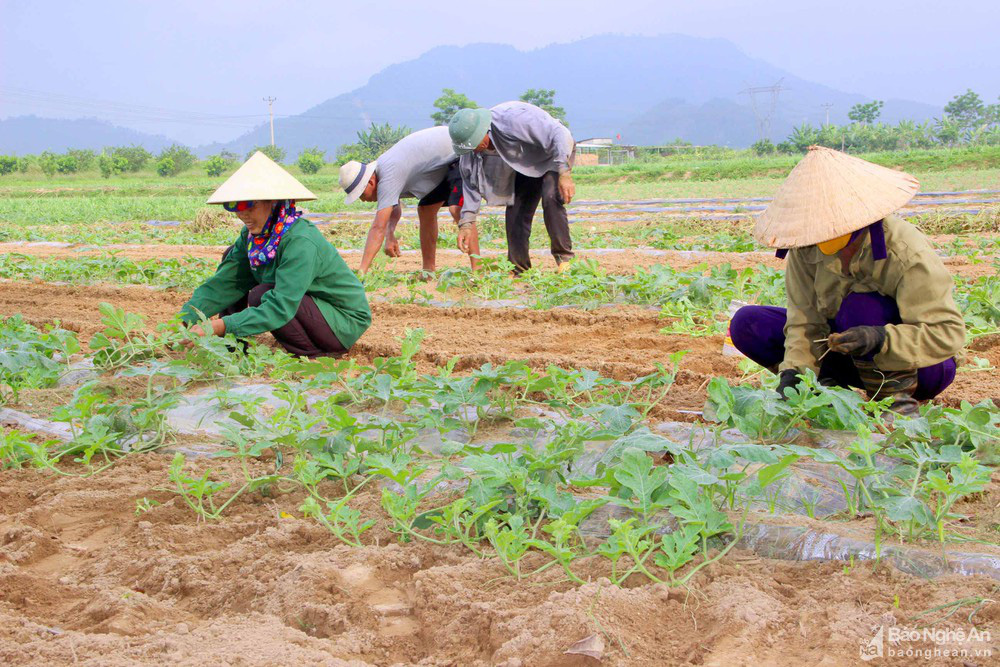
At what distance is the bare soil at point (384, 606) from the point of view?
1592mm

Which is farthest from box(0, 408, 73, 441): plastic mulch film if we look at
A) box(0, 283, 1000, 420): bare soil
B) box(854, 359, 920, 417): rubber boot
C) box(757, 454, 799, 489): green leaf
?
box(854, 359, 920, 417): rubber boot

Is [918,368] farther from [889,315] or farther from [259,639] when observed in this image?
[259,639]

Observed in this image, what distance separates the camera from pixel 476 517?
199cm

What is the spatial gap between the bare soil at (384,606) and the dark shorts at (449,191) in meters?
4.56

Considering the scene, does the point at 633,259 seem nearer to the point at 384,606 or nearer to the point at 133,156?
the point at 384,606

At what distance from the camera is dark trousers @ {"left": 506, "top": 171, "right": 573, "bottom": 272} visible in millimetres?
6277

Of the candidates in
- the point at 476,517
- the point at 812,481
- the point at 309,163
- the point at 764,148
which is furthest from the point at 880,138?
the point at 476,517

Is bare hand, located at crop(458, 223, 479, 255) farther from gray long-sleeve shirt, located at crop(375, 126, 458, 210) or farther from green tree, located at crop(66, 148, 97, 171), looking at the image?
green tree, located at crop(66, 148, 97, 171)

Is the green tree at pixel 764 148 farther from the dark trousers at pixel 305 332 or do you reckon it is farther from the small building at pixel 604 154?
the dark trousers at pixel 305 332

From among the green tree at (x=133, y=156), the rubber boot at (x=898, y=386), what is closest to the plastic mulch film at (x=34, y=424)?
the rubber boot at (x=898, y=386)

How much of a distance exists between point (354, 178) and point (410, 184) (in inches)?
22.5

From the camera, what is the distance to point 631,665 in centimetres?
154

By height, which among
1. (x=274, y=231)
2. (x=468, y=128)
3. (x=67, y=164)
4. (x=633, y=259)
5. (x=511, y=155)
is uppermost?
(x=67, y=164)

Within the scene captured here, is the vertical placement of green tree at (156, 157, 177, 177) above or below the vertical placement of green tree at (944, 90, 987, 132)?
below
